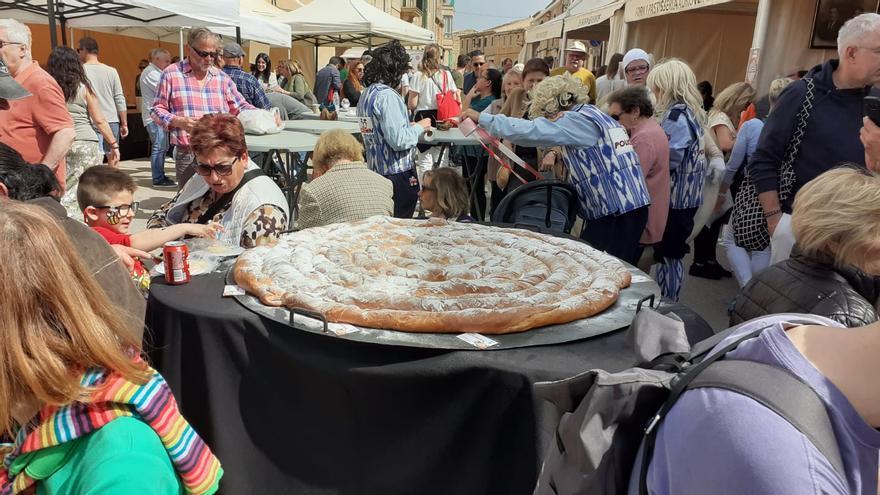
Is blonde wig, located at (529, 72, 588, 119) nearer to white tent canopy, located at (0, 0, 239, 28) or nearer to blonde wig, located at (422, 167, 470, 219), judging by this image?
blonde wig, located at (422, 167, 470, 219)

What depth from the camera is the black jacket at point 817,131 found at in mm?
2949

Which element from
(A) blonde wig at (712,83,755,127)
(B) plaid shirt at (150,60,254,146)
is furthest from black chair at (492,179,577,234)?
(A) blonde wig at (712,83,755,127)

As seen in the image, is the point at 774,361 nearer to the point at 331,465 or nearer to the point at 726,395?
the point at 726,395

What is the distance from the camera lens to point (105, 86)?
7688 mm

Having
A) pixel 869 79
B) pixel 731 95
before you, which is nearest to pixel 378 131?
pixel 869 79

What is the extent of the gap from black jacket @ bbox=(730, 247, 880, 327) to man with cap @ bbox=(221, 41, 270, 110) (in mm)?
6616

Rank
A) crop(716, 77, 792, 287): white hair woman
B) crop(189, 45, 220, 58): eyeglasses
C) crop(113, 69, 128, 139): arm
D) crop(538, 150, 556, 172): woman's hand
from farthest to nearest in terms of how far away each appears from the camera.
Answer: crop(113, 69, 128, 139): arm < crop(189, 45, 220, 58): eyeglasses < crop(538, 150, 556, 172): woman's hand < crop(716, 77, 792, 287): white hair woman

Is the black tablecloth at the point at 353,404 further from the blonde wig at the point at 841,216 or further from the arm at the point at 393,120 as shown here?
the arm at the point at 393,120

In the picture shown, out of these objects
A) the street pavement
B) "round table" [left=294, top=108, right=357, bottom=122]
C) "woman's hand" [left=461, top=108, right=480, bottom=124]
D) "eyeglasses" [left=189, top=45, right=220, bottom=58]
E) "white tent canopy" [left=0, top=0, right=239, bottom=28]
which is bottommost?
the street pavement

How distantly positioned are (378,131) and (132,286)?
294cm

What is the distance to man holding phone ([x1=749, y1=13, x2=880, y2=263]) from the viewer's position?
283 centimetres

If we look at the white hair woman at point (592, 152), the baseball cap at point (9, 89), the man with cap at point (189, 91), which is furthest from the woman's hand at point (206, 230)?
the man with cap at point (189, 91)

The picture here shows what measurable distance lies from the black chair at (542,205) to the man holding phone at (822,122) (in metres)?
1.08

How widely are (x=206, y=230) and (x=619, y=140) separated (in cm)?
239
